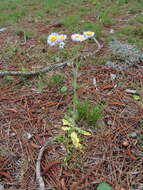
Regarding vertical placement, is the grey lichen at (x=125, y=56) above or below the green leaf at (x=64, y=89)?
above

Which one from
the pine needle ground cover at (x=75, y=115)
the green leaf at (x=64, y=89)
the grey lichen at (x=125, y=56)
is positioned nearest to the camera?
the pine needle ground cover at (x=75, y=115)

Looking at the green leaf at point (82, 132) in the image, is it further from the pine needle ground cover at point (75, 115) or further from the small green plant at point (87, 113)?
the small green plant at point (87, 113)

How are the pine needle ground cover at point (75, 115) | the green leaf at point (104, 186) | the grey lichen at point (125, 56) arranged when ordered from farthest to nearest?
the grey lichen at point (125, 56), the pine needle ground cover at point (75, 115), the green leaf at point (104, 186)

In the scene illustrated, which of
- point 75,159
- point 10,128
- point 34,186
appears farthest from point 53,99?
point 34,186

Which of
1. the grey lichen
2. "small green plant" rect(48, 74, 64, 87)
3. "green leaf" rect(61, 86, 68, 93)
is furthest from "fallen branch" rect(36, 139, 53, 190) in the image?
the grey lichen

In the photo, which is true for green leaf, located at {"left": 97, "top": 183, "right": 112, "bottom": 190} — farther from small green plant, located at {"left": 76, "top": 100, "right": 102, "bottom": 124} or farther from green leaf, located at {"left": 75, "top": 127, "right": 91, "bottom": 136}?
small green plant, located at {"left": 76, "top": 100, "right": 102, "bottom": 124}

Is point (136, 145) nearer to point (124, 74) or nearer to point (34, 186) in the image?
point (34, 186)

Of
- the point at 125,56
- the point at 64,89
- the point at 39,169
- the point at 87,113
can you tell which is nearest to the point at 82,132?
the point at 87,113

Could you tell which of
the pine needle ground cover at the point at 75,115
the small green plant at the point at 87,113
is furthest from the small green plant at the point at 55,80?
the small green plant at the point at 87,113

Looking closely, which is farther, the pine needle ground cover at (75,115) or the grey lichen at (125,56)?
the grey lichen at (125,56)

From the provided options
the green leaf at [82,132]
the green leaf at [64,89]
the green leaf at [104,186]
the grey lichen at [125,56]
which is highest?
the grey lichen at [125,56]
